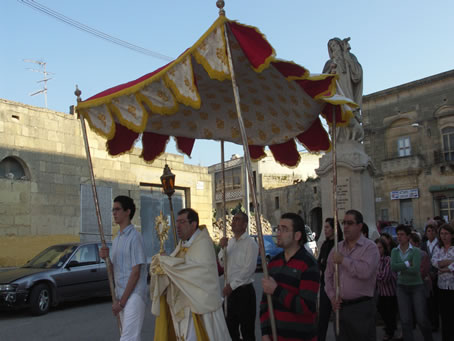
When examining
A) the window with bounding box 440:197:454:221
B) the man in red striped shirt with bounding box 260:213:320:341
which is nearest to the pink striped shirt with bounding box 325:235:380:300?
the man in red striped shirt with bounding box 260:213:320:341

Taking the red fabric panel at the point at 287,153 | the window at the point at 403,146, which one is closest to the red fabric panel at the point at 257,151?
the red fabric panel at the point at 287,153

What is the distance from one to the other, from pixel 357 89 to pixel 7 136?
10.8 meters

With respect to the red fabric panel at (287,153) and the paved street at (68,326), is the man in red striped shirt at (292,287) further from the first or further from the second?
the paved street at (68,326)

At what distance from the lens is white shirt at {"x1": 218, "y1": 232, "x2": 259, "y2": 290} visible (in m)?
5.92

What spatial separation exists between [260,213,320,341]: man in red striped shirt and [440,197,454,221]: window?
31.7m

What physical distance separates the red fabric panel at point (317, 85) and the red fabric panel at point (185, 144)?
2660mm

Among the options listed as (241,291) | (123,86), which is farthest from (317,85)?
(241,291)

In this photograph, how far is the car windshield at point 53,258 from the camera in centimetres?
1124

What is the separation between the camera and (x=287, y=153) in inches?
273

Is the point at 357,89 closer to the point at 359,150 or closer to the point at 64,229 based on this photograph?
the point at 359,150

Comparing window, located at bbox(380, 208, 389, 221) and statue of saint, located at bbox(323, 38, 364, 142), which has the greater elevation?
statue of saint, located at bbox(323, 38, 364, 142)

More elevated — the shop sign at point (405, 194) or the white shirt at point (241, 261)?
the shop sign at point (405, 194)

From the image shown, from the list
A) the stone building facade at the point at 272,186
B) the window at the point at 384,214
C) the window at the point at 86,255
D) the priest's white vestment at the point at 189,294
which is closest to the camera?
the priest's white vestment at the point at 189,294

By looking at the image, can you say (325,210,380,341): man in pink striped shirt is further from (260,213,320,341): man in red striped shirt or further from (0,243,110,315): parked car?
(0,243,110,315): parked car
